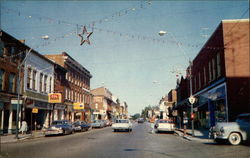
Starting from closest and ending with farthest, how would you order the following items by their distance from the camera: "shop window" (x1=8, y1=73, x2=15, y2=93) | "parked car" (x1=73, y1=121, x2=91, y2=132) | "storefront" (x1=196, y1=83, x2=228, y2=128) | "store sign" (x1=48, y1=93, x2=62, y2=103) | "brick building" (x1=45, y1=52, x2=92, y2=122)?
"storefront" (x1=196, y1=83, x2=228, y2=128), "shop window" (x1=8, y1=73, x2=15, y2=93), "parked car" (x1=73, y1=121, x2=91, y2=132), "store sign" (x1=48, y1=93, x2=62, y2=103), "brick building" (x1=45, y1=52, x2=92, y2=122)

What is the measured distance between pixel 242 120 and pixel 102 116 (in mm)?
62957

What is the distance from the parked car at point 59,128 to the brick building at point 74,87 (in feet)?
48.8

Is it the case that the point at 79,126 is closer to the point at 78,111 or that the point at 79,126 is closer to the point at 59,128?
the point at 59,128

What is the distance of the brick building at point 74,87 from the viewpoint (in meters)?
40.6

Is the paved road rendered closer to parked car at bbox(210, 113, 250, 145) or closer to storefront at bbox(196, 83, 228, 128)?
parked car at bbox(210, 113, 250, 145)

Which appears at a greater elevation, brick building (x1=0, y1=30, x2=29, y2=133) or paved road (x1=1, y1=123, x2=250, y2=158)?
brick building (x1=0, y1=30, x2=29, y2=133)

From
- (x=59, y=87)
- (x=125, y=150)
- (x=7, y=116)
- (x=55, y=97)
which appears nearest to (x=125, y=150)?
(x=125, y=150)

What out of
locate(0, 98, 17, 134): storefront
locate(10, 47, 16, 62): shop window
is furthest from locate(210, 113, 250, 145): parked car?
locate(10, 47, 16, 62): shop window

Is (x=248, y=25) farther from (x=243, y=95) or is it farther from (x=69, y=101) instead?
(x=69, y=101)

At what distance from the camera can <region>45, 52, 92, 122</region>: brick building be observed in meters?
40.6

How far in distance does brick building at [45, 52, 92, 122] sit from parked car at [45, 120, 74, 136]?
14873 mm

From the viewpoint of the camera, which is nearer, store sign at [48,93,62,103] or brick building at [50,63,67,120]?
store sign at [48,93,62,103]

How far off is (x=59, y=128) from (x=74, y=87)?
873 inches

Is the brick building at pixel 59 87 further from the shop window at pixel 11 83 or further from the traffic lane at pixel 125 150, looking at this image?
the traffic lane at pixel 125 150
